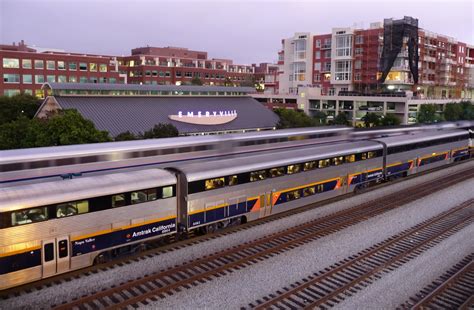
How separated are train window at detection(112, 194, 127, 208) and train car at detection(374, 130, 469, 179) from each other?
76.3 ft

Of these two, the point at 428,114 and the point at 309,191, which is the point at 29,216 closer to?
the point at 309,191

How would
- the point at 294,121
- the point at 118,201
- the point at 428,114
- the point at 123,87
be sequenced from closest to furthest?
the point at 118,201 → the point at 123,87 → the point at 294,121 → the point at 428,114

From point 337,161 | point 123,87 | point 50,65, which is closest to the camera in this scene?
point 337,161


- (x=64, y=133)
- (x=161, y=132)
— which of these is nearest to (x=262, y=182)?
(x=64, y=133)

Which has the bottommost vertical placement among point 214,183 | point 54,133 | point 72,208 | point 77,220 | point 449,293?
point 449,293

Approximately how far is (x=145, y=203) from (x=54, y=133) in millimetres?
22724

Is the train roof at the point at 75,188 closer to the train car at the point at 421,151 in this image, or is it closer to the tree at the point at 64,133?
the tree at the point at 64,133

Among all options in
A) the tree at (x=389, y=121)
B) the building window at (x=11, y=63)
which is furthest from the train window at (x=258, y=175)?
the building window at (x=11, y=63)

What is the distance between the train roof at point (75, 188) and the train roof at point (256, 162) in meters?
1.48

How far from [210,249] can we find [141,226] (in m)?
Answer: 3.80

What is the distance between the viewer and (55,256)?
15672mm

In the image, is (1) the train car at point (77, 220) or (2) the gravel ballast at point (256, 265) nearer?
(1) the train car at point (77, 220)

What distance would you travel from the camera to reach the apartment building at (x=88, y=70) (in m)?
93.9

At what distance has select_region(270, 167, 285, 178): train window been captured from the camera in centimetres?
2391
